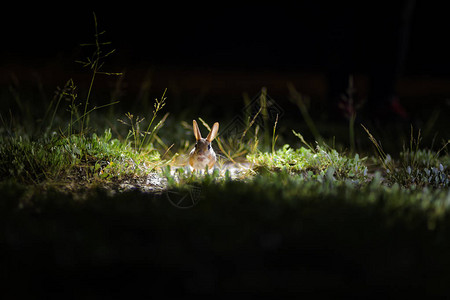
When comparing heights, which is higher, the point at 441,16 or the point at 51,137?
the point at 441,16

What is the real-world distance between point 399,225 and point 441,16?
9.50 metres

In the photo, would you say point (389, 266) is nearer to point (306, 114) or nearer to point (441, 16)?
point (306, 114)

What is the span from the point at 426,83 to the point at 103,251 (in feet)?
35.6

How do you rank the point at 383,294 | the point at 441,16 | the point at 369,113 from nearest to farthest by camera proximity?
the point at 383,294 < the point at 369,113 < the point at 441,16

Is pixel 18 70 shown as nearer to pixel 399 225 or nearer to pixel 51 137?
pixel 51 137

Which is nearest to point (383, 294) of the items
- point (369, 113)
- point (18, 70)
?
point (369, 113)

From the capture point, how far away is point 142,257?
252cm

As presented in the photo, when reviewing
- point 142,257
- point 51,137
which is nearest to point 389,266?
point 142,257

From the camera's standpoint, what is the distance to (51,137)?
14.8ft

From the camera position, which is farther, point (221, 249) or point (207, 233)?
point (207, 233)

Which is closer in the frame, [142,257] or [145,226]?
[142,257]

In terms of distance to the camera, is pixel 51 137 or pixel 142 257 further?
pixel 51 137

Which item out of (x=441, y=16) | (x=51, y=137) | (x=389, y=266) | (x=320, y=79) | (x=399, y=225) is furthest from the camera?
(x=320, y=79)

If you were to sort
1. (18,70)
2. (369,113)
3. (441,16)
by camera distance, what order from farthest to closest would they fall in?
(441,16)
(18,70)
(369,113)
